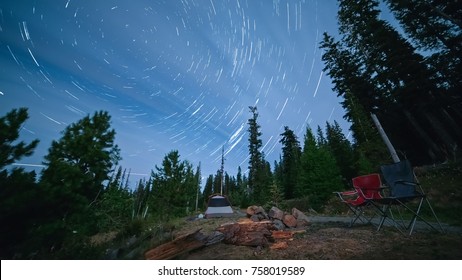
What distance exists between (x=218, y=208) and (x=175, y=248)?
9.08 m

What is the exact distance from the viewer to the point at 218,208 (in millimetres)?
11500

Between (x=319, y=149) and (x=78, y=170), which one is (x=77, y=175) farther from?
(x=319, y=149)

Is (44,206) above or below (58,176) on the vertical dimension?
below

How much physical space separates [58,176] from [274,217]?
5.15 m

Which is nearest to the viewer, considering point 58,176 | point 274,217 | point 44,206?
point 44,206

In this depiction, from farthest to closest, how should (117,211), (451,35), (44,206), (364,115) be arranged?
1. (364,115)
2. (117,211)
3. (451,35)
4. (44,206)

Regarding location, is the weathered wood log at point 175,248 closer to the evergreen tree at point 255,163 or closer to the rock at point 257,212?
the rock at point 257,212

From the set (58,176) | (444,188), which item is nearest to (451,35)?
(444,188)

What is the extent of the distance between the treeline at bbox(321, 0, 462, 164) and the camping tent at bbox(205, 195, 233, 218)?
10941 mm

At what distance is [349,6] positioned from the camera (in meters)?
14.0

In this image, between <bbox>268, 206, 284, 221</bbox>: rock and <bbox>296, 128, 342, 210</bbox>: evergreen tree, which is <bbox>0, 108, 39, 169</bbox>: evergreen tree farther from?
<bbox>296, 128, 342, 210</bbox>: evergreen tree

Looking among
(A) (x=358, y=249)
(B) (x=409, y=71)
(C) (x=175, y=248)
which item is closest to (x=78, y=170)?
(C) (x=175, y=248)

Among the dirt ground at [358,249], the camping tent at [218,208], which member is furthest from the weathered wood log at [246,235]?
the camping tent at [218,208]
